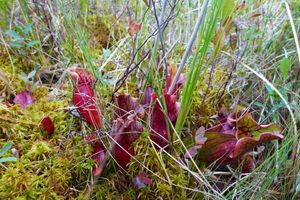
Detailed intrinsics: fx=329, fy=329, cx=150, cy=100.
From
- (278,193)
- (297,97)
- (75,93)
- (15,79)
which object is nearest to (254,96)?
(297,97)

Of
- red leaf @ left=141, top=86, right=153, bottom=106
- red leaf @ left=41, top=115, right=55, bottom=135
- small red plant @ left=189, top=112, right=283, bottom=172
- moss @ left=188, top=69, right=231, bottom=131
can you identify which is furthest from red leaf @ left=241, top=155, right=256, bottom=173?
red leaf @ left=41, top=115, right=55, bottom=135

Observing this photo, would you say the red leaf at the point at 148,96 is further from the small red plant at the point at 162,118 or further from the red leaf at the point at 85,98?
the red leaf at the point at 85,98

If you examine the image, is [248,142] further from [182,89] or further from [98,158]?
[98,158]

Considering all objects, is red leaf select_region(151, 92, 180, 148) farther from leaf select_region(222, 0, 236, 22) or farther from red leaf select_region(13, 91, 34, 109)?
red leaf select_region(13, 91, 34, 109)

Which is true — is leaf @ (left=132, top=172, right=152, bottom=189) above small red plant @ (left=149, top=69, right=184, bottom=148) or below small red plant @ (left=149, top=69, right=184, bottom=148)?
below

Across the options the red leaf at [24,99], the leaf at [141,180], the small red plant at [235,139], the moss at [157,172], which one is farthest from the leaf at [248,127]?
the red leaf at [24,99]
